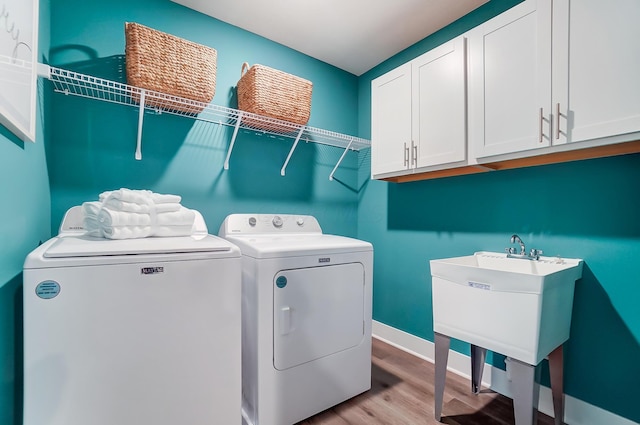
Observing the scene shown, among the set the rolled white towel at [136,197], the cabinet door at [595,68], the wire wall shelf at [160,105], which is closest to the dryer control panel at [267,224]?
the wire wall shelf at [160,105]

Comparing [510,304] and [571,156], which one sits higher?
Result: [571,156]

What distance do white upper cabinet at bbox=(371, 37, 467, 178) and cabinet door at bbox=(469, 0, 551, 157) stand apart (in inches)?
3.2

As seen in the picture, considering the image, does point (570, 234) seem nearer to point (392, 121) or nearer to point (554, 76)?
point (554, 76)

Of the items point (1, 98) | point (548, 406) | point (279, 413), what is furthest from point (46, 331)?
point (548, 406)

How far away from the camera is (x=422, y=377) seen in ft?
6.42

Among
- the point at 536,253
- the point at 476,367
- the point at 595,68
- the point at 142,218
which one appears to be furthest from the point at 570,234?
the point at 142,218

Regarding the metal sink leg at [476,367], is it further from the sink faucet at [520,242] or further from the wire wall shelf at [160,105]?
the wire wall shelf at [160,105]

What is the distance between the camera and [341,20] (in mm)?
2078

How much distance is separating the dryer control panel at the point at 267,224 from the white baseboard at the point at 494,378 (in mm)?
1106

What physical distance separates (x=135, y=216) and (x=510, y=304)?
5.42ft

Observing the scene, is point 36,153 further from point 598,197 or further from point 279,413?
point 598,197

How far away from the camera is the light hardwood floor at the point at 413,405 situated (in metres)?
1.54

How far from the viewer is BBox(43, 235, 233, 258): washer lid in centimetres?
98

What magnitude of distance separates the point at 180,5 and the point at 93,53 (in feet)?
2.11
